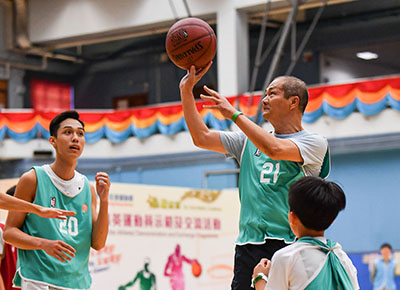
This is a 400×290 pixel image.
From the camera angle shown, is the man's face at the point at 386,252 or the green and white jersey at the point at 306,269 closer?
the green and white jersey at the point at 306,269

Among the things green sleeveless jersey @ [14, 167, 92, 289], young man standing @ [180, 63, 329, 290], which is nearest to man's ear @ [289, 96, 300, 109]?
young man standing @ [180, 63, 329, 290]

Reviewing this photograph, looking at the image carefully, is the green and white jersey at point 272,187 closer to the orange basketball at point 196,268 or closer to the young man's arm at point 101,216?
the young man's arm at point 101,216

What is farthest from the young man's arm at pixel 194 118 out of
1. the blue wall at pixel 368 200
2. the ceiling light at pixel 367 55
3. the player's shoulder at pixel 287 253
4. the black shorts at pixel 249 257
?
the ceiling light at pixel 367 55

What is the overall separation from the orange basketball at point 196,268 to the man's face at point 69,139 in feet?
17.7

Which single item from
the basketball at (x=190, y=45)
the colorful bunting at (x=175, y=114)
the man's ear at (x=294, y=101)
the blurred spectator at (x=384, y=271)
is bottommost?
the blurred spectator at (x=384, y=271)

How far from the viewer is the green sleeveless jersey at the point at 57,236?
15.0 ft

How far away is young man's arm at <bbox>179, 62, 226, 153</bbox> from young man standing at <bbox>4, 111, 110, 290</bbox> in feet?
3.17

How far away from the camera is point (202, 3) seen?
17.7 meters

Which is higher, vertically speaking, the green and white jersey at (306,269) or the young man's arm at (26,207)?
the young man's arm at (26,207)

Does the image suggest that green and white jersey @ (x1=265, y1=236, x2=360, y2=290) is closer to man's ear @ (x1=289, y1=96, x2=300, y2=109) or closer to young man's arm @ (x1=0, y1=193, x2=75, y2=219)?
man's ear @ (x1=289, y1=96, x2=300, y2=109)

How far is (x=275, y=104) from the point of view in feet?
13.2

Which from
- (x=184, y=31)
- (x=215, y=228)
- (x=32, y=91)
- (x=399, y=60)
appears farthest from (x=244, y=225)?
(x=32, y=91)

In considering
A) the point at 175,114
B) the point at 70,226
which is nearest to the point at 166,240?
the point at 70,226

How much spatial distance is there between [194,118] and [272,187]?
598mm
